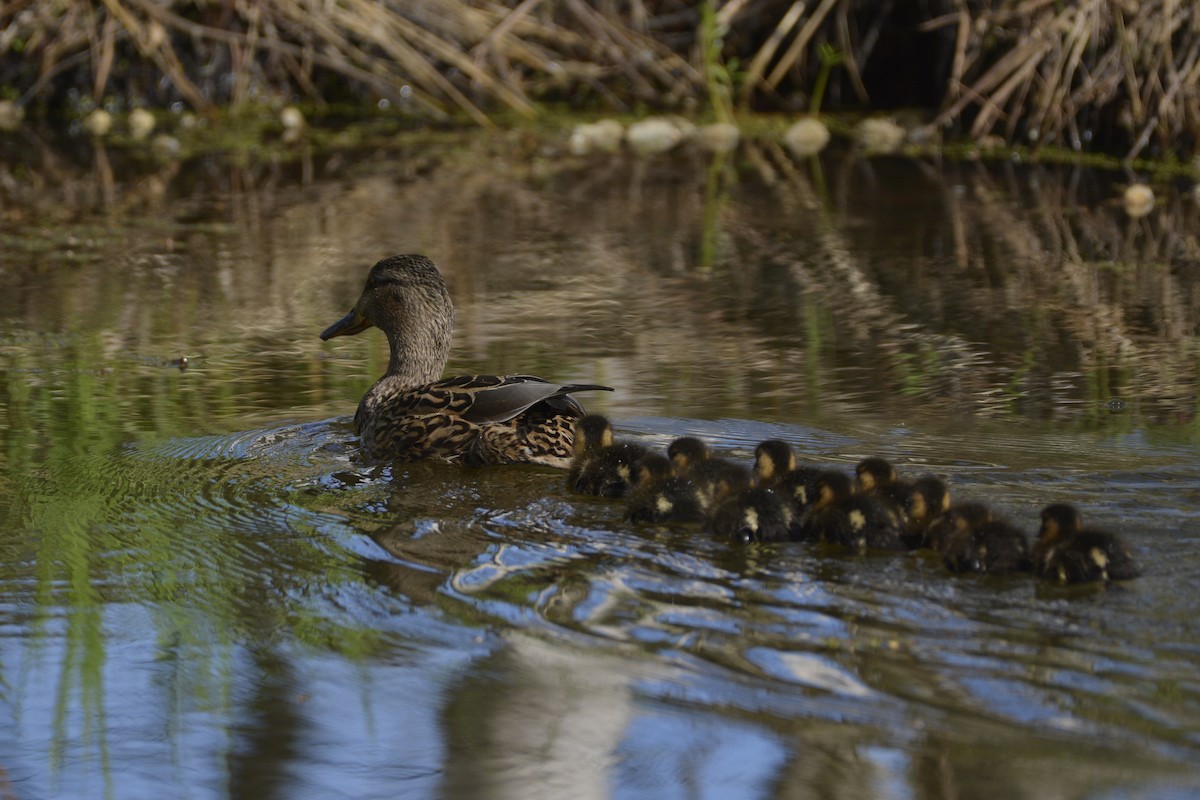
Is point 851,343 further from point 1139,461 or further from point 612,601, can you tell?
point 612,601

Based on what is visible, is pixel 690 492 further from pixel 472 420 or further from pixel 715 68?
pixel 715 68

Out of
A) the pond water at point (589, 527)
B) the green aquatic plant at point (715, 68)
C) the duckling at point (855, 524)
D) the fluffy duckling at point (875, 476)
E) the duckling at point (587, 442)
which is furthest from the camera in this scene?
the green aquatic plant at point (715, 68)

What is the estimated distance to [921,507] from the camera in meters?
3.94

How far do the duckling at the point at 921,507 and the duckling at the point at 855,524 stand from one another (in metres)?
0.03

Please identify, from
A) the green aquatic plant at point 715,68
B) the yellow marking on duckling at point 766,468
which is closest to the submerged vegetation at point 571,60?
the green aquatic plant at point 715,68

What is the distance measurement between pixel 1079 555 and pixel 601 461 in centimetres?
136

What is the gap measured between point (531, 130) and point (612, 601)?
8897mm

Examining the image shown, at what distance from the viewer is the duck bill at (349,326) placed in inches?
232

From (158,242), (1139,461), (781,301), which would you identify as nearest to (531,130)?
(158,242)

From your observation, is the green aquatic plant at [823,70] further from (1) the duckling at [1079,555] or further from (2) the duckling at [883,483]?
(1) the duckling at [1079,555]

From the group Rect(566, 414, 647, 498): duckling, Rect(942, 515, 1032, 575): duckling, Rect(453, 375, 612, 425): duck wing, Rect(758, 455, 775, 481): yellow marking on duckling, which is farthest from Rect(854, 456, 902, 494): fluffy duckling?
Rect(453, 375, 612, 425): duck wing

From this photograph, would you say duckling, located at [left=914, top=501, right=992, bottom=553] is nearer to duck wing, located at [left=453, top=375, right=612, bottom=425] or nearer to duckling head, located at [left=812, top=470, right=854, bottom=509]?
duckling head, located at [left=812, top=470, right=854, bottom=509]

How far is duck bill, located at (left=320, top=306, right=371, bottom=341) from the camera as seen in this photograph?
589 cm

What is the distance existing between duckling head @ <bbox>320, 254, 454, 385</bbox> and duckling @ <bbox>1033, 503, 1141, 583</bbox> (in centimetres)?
240
